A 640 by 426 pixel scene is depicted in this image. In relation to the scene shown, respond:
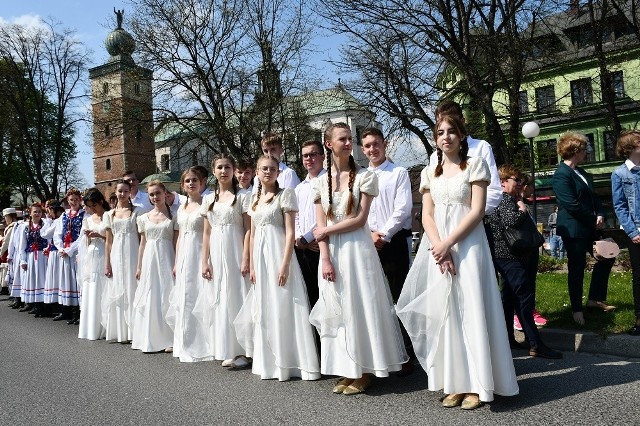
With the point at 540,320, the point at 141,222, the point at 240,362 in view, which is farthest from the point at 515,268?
the point at 141,222

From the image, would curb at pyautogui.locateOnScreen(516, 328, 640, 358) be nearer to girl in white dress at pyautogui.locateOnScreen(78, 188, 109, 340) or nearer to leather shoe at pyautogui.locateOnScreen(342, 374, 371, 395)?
leather shoe at pyautogui.locateOnScreen(342, 374, 371, 395)

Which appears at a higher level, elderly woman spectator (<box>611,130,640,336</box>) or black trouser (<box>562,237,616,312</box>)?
elderly woman spectator (<box>611,130,640,336</box>)

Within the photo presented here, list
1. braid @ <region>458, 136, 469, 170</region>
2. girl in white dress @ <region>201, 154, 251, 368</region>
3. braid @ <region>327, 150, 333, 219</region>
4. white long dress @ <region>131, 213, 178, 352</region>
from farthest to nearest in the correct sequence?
white long dress @ <region>131, 213, 178, 352</region>, girl in white dress @ <region>201, 154, 251, 368</region>, braid @ <region>327, 150, 333, 219</region>, braid @ <region>458, 136, 469, 170</region>

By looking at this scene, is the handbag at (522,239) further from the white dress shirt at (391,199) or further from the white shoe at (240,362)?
the white shoe at (240,362)

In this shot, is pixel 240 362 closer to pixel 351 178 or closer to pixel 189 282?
pixel 189 282

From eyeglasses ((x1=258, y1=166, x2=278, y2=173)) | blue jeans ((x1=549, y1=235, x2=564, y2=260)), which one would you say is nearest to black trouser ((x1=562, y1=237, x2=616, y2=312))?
eyeglasses ((x1=258, y1=166, x2=278, y2=173))

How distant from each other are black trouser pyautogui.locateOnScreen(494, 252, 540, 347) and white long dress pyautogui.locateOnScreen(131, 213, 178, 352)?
4071 millimetres

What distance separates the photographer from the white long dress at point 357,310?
4.98 metres

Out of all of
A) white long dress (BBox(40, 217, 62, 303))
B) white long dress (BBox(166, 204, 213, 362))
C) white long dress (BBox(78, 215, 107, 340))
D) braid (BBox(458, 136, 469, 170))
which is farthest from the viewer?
white long dress (BBox(40, 217, 62, 303))

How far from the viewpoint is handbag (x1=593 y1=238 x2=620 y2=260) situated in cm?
656

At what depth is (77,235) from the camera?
36.3 ft

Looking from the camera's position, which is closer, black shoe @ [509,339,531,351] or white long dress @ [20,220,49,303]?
black shoe @ [509,339,531,351]

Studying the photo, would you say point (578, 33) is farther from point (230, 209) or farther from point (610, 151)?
point (610, 151)

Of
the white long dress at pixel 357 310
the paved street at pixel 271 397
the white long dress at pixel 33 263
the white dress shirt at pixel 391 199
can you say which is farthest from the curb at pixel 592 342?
the white long dress at pixel 33 263
